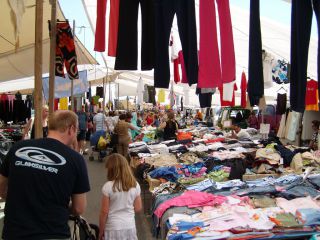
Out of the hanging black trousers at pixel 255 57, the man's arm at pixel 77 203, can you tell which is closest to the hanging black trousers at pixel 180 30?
the hanging black trousers at pixel 255 57

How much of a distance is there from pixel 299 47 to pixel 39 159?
2.58 meters

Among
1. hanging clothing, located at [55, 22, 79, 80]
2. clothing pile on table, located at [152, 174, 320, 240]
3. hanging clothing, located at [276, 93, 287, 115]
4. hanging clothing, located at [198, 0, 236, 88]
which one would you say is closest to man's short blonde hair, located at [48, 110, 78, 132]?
clothing pile on table, located at [152, 174, 320, 240]

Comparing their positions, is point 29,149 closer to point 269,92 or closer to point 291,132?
point 291,132

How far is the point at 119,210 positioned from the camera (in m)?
4.27

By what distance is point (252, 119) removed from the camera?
1778cm

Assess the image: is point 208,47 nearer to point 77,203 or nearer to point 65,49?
point 77,203

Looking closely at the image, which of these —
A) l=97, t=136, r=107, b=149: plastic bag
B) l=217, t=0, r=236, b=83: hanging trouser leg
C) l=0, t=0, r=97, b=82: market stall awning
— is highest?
l=0, t=0, r=97, b=82: market stall awning

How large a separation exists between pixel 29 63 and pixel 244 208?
347 inches

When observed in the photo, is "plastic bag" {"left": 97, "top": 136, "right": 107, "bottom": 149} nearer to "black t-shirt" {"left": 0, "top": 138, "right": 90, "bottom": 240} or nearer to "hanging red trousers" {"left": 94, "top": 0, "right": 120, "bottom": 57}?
"hanging red trousers" {"left": 94, "top": 0, "right": 120, "bottom": 57}

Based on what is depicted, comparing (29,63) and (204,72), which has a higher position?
(29,63)

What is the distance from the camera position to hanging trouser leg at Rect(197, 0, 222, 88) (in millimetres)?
4191

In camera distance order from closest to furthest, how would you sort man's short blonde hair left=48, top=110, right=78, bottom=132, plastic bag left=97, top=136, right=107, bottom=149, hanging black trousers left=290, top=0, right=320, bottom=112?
man's short blonde hair left=48, top=110, right=78, bottom=132 → hanging black trousers left=290, top=0, right=320, bottom=112 → plastic bag left=97, top=136, right=107, bottom=149

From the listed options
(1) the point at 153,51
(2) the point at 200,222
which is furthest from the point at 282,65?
(2) the point at 200,222

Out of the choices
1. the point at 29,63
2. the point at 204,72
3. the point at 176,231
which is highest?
the point at 29,63
